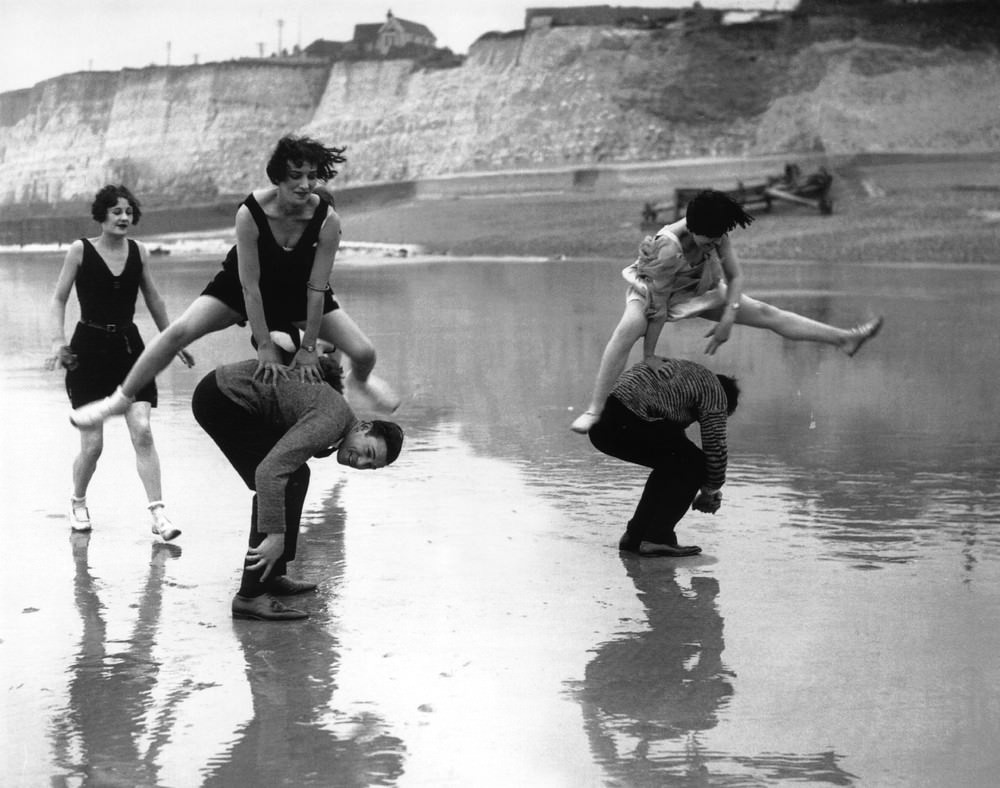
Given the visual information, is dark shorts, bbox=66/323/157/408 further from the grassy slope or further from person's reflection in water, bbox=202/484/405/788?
the grassy slope

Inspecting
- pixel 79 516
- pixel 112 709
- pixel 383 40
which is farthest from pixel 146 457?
pixel 383 40

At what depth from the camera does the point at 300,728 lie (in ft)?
14.5

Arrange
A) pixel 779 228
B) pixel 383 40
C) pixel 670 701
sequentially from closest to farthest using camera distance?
pixel 670 701, pixel 779 228, pixel 383 40

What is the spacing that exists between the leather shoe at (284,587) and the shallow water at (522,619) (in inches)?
4.2

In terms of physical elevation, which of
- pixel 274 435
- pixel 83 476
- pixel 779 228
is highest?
pixel 779 228

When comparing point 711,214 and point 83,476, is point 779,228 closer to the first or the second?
point 83,476

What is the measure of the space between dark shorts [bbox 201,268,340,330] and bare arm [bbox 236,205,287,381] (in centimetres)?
13

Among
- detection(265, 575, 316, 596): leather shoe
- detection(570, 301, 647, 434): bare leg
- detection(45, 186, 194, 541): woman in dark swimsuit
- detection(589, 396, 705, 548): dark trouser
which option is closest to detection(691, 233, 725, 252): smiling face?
detection(570, 301, 647, 434): bare leg

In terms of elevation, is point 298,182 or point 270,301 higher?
point 298,182

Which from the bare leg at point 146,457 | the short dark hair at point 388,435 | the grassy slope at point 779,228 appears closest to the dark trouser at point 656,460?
the short dark hair at point 388,435

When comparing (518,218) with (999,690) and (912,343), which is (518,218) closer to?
(912,343)

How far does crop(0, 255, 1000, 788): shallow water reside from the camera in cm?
421

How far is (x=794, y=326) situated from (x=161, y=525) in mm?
2956

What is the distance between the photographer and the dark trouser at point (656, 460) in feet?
21.7
